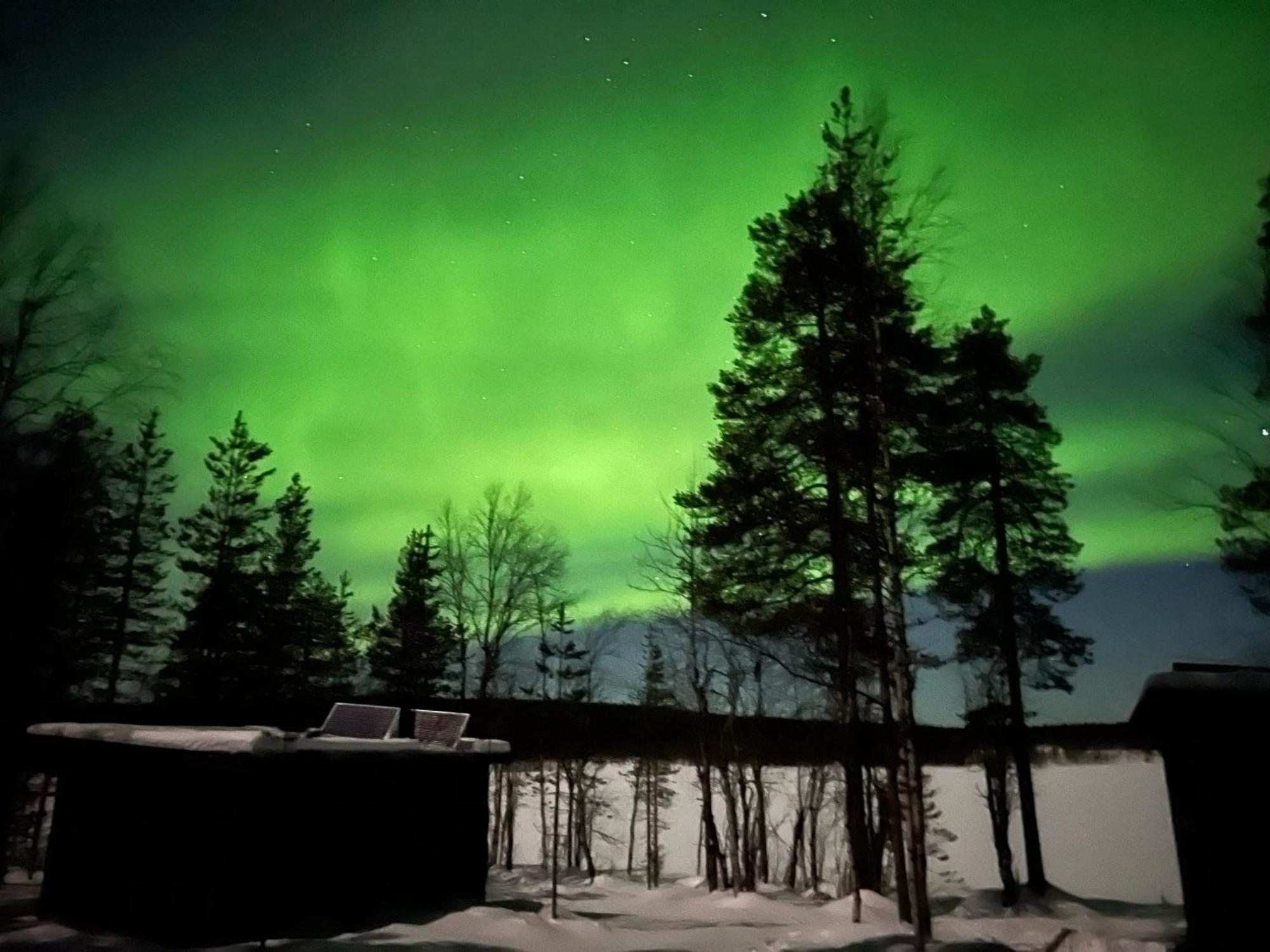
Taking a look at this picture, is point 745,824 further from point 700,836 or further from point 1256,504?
point 1256,504

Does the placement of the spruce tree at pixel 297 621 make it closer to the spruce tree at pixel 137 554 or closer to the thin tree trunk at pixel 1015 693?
the spruce tree at pixel 137 554

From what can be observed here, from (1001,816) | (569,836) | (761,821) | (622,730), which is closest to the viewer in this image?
(1001,816)

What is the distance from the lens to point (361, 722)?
9.47m

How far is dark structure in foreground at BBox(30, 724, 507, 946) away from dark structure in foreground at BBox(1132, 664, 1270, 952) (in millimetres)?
6960

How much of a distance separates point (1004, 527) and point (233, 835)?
957cm

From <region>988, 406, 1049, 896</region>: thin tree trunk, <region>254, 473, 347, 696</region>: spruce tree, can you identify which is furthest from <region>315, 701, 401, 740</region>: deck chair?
<region>254, 473, 347, 696</region>: spruce tree

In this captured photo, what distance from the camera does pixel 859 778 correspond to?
34.0ft

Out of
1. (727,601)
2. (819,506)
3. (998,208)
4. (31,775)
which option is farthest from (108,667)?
(998,208)

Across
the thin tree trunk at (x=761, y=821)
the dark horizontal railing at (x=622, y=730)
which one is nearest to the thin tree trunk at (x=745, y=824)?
the thin tree trunk at (x=761, y=821)

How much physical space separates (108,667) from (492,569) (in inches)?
267

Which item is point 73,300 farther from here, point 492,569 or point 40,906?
point 492,569

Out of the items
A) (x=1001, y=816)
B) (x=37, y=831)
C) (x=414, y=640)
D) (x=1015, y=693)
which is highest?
(x=414, y=640)

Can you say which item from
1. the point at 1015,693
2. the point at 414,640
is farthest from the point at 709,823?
the point at 414,640

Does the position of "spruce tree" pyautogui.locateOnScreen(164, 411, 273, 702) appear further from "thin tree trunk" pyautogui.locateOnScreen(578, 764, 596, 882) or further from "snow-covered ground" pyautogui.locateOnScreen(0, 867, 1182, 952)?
"snow-covered ground" pyautogui.locateOnScreen(0, 867, 1182, 952)
